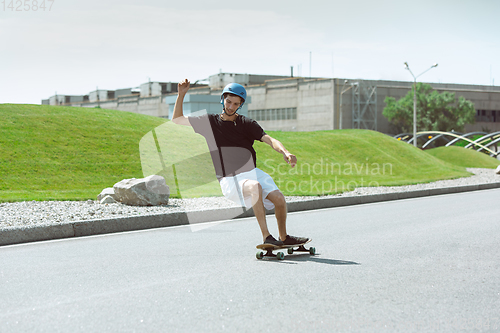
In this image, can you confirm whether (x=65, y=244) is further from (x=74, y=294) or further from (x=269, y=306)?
(x=269, y=306)

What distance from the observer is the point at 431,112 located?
7706cm

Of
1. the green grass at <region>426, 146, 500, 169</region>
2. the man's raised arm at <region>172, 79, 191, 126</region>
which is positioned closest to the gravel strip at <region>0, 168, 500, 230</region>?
the man's raised arm at <region>172, 79, 191, 126</region>

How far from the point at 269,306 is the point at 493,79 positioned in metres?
122

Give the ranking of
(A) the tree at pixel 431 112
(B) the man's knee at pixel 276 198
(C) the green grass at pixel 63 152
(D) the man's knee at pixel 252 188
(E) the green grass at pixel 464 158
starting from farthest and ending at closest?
(A) the tree at pixel 431 112 → (E) the green grass at pixel 464 158 → (C) the green grass at pixel 63 152 → (B) the man's knee at pixel 276 198 → (D) the man's knee at pixel 252 188

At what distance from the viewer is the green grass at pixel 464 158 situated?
3712 centimetres

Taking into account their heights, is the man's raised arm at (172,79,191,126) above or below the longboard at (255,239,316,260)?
above

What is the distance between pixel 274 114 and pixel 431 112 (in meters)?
23.3

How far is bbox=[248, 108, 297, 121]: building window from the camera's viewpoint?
7883 centimetres

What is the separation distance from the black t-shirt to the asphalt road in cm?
116

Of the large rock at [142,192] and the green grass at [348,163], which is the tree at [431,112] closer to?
the green grass at [348,163]

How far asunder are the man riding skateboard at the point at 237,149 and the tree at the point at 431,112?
73.8 m

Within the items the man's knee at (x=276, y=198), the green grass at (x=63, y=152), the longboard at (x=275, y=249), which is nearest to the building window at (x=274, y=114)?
the green grass at (x=63, y=152)

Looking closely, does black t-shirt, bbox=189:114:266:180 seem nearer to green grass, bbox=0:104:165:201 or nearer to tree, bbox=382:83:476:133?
green grass, bbox=0:104:165:201

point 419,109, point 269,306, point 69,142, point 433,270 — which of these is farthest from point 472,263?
point 419,109
